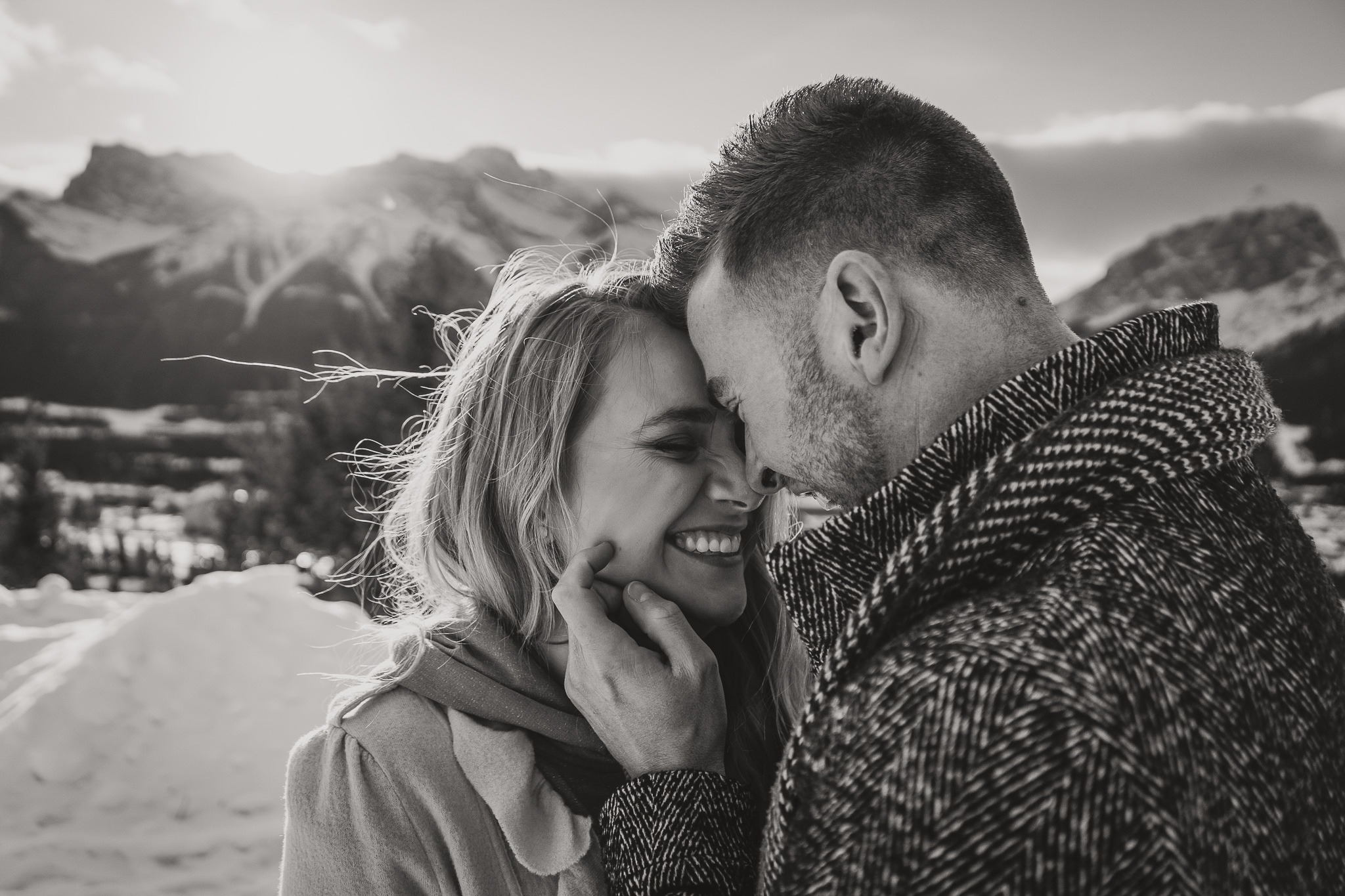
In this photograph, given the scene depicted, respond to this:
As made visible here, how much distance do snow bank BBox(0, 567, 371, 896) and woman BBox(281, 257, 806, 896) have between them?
2.72m

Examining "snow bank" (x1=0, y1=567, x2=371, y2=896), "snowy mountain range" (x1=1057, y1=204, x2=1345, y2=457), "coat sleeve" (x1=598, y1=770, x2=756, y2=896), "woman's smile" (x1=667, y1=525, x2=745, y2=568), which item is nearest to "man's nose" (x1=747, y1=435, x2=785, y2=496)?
"woman's smile" (x1=667, y1=525, x2=745, y2=568)

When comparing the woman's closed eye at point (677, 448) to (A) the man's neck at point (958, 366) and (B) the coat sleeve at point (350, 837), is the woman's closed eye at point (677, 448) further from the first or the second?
(B) the coat sleeve at point (350, 837)

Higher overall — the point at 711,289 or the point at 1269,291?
the point at 1269,291

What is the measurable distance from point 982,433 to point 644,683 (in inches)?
40.3

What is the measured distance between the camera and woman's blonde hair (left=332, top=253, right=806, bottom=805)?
256cm

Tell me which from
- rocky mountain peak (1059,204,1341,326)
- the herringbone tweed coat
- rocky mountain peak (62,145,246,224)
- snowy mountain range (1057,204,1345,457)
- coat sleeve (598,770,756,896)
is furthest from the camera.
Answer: rocky mountain peak (62,145,246,224)

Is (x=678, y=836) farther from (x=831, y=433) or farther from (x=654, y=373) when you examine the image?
(x=654, y=373)

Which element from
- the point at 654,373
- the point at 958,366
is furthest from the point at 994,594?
the point at 654,373

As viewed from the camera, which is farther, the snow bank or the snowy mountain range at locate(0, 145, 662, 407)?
the snowy mountain range at locate(0, 145, 662, 407)

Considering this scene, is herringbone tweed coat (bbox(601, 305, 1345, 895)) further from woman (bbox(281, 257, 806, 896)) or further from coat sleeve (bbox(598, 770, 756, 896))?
woman (bbox(281, 257, 806, 896))

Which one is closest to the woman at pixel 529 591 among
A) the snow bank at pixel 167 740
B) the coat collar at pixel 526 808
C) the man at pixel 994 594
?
the coat collar at pixel 526 808

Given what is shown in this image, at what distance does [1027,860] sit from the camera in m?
0.99

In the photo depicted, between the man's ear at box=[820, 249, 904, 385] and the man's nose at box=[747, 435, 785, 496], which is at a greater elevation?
the man's ear at box=[820, 249, 904, 385]

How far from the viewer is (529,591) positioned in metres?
2.60
